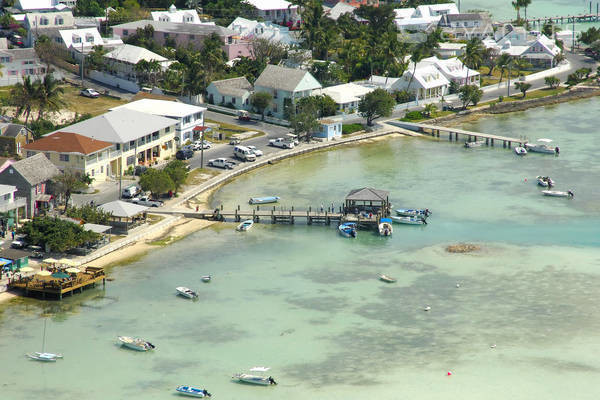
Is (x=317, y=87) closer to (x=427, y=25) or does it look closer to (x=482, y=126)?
(x=482, y=126)

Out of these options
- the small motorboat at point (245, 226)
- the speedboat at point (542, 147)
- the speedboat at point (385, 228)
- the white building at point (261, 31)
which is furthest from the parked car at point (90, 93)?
the speedboat at point (542, 147)

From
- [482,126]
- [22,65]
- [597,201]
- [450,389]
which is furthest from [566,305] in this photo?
[22,65]

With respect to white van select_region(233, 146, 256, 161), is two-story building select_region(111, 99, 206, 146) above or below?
above

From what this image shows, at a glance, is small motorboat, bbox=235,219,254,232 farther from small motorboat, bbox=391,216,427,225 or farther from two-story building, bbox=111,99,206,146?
two-story building, bbox=111,99,206,146

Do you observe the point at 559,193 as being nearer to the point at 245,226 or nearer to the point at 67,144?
the point at 245,226

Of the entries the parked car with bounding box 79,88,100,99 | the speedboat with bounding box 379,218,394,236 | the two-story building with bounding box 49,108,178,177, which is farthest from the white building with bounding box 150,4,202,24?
the speedboat with bounding box 379,218,394,236

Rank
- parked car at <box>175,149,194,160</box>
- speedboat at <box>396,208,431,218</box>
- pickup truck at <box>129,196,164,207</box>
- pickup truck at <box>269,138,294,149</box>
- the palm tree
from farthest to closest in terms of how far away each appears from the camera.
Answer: the palm tree < pickup truck at <box>269,138,294,149</box> < parked car at <box>175,149,194,160</box> < speedboat at <box>396,208,431,218</box> < pickup truck at <box>129,196,164,207</box>

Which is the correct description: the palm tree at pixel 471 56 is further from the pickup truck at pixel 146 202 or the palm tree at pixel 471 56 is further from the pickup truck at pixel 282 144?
the pickup truck at pixel 146 202

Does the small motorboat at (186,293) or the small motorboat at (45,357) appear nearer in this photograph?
the small motorboat at (45,357)
